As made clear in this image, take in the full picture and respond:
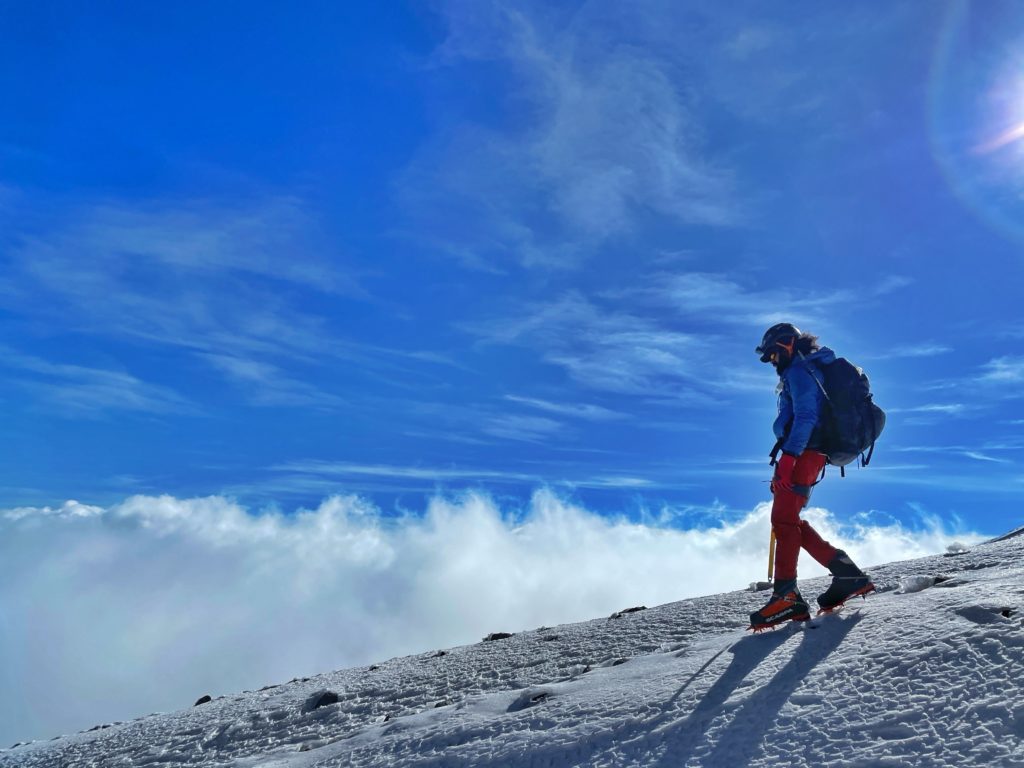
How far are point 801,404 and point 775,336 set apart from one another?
3.30 ft

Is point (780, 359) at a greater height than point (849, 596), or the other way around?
point (780, 359)

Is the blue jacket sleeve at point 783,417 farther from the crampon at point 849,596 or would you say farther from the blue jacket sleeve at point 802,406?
the crampon at point 849,596

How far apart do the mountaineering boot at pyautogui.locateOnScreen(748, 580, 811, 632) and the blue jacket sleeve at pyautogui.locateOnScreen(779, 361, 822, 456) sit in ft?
4.84

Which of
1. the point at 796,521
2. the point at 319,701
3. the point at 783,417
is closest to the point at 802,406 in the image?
the point at 783,417

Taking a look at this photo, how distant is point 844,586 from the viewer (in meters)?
8.07

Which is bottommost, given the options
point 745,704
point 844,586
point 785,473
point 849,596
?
point 745,704

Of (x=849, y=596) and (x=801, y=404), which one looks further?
(x=801, y=404)

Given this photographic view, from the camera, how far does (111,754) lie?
9.44 meters

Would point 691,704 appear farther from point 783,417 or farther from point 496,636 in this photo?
point 496,636

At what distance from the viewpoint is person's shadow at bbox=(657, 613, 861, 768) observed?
4.92m

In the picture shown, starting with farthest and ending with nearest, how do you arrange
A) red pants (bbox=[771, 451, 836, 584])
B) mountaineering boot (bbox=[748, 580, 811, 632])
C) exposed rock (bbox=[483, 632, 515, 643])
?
exposed rock (bbox=[483, 632, 515, 643]) → red pants (bbox=[771, 451, 836, 584]) → mountaineering boot (bbox=[748, 580, 811, 632])

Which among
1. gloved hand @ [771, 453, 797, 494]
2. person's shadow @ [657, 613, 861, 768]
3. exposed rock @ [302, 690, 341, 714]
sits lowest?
person's shadow @ [657, 613, 861, 768]

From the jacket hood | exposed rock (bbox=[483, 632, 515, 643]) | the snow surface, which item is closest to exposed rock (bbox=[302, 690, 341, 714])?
the snow surface

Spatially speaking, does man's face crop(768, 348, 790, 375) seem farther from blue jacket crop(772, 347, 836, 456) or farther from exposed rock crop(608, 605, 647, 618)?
exposed rock crop(608, 605, 647, 618)
